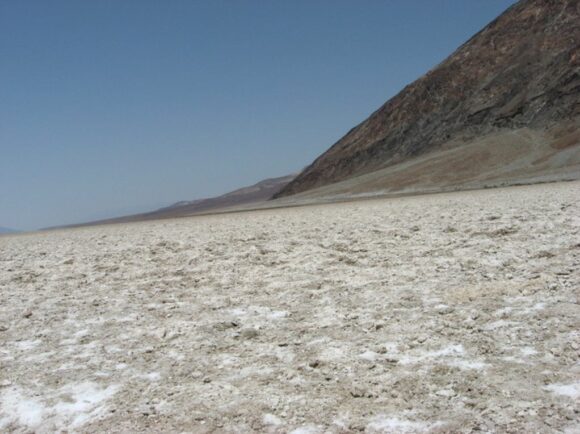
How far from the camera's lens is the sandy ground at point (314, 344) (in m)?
3.64

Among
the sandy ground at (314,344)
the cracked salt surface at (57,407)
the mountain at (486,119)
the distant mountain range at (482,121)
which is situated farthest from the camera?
the mountain at (486,119)

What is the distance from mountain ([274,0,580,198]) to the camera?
50438 millimetres

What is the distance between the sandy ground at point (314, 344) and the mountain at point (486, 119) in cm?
3519

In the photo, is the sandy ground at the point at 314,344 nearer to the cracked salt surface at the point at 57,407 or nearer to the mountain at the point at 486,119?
the cracked salt surface at the point at 57,407

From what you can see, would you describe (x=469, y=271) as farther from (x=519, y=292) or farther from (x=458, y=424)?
(x=458, y=424)

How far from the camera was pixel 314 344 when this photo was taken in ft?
16.4

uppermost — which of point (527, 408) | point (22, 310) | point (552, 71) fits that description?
point (552, 71)

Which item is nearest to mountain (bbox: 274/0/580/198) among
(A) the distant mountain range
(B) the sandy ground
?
(A) the distant mountain range

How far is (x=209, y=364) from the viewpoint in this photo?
4.74 metres

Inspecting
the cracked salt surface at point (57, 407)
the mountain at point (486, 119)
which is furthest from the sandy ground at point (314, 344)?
the mountain at point (486, 119)

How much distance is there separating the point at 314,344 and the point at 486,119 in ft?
201

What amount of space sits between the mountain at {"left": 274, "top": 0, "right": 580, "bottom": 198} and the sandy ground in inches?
1386

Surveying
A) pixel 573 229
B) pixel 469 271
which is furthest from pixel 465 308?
pixel 573 229

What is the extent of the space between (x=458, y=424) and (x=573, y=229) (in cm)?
716
